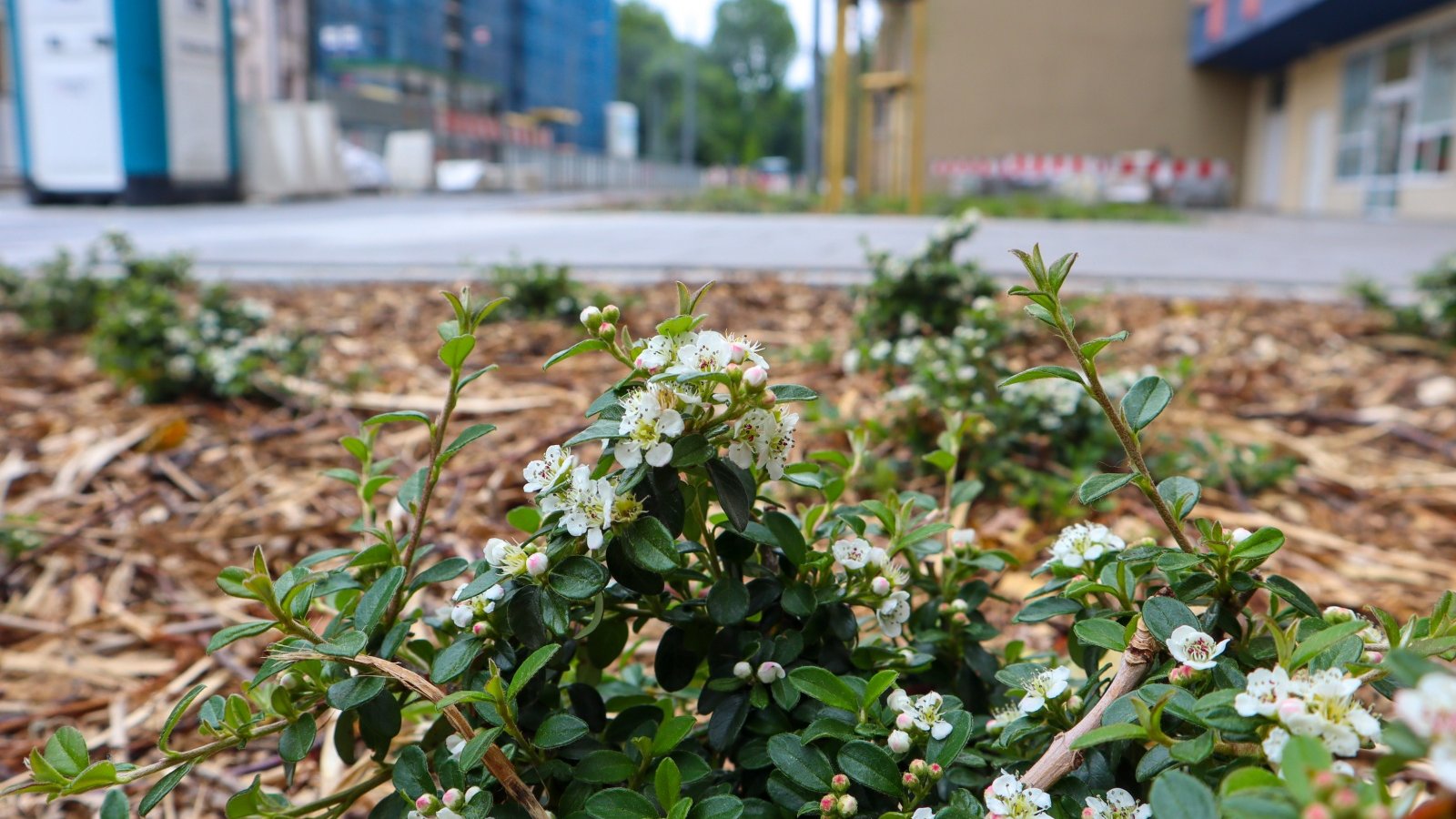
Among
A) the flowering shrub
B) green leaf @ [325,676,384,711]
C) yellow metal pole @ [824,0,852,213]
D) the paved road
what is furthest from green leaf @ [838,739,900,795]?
yellow metal pole @ [824,0,852,213]

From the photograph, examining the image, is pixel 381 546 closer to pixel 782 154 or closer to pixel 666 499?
pixel 666 499

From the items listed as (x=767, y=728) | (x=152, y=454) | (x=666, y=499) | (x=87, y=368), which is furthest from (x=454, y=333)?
(x=87, y=368)

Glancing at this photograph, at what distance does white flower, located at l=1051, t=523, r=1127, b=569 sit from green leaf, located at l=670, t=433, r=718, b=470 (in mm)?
315

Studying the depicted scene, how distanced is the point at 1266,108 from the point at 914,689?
23115mm

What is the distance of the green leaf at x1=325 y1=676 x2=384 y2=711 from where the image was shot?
0.78 meters

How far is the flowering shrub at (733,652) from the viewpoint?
0.72 metres

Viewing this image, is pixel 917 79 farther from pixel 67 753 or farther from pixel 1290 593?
pixel 67 753

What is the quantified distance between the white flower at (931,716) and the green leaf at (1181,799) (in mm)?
245

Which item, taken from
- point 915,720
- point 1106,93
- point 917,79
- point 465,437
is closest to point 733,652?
point 915,720

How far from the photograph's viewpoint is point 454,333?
0.83 metres

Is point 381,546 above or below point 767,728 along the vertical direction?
above

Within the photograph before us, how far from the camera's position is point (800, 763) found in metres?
0.77

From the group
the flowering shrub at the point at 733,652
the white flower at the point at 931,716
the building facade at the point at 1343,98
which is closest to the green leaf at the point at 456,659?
the flowering shrub at the point at 733,652

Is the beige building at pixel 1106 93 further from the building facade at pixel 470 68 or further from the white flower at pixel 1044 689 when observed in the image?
the white flower at pixel 1044 689
